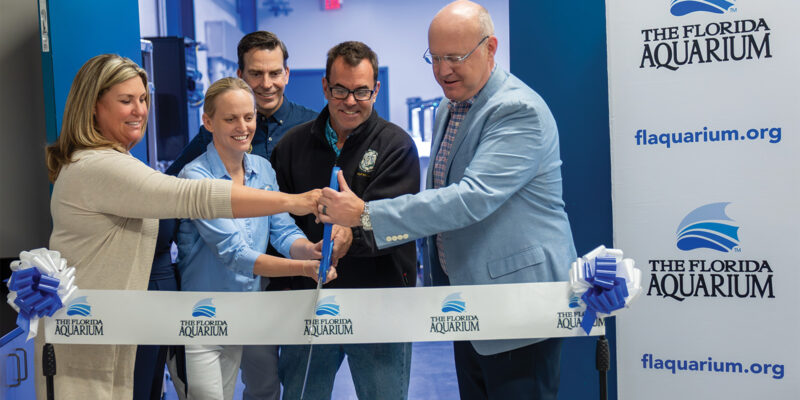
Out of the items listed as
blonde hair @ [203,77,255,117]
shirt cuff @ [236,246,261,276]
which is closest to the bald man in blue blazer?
shirt cuff @ [236,246,261,276]

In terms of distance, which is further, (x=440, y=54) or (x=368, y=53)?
(x=368, y=53)

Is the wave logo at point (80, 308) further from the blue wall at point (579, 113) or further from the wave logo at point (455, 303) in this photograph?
the blue wall at point (579, 113)

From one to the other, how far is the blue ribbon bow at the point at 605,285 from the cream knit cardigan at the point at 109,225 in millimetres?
1063

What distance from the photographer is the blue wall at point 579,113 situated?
299cm

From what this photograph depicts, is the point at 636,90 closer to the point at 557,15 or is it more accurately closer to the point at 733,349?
the point at 557,15

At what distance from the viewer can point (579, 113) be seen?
303 centimetres

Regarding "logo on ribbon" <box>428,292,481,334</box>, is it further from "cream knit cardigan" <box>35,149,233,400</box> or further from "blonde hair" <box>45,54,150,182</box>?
"blonde hair" <box>45,54,150,182</box>

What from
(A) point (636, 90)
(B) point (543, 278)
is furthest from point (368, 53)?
(A) point (636, 90)

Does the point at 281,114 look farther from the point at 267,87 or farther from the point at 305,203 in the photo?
the point at 305,203

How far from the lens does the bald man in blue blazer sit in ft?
6.40

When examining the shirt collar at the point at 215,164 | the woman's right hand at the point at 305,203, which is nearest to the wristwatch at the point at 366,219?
the woman's right hand at the point at 305,203

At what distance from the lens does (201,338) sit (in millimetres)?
2010

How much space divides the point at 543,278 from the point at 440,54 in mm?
795

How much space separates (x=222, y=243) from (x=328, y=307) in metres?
0.44
